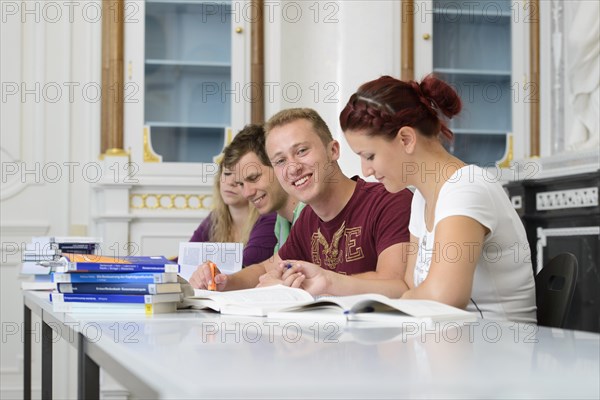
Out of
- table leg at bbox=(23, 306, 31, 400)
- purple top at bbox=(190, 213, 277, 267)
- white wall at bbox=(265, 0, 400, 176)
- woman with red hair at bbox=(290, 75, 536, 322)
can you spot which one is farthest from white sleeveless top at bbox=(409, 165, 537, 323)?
white wall at bbox=(265, 0, 400, 176)

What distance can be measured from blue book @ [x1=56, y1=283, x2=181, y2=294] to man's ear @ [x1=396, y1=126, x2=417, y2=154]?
23.0 inches

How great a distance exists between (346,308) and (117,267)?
47cm

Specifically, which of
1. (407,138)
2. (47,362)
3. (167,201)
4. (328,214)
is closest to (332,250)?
(328,214)

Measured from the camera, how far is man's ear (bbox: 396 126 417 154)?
1.86m

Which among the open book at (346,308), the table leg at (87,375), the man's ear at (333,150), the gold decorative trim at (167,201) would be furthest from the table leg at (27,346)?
the table leg at (87,375)

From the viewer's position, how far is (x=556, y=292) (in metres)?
1.72

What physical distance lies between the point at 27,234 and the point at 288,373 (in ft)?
11.6

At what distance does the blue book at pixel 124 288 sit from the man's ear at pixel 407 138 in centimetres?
58

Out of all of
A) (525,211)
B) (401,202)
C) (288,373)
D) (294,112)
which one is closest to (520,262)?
(401,202)

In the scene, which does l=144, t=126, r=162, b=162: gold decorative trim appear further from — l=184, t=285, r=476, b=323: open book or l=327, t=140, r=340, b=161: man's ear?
l=184, t=285, r=476, b=323: open book

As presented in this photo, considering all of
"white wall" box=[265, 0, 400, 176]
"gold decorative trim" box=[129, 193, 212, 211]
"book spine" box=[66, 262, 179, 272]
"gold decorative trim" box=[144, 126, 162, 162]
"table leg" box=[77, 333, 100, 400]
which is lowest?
"table leg" box=[77, 333, 100, 400]

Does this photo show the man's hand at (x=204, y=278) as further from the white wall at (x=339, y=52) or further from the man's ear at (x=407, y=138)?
the white wall at (x=339, y=52)

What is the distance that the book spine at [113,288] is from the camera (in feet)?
5.06

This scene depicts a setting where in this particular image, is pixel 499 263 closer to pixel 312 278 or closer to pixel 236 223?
pixel 312 278
